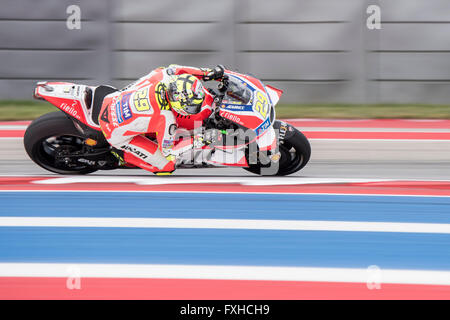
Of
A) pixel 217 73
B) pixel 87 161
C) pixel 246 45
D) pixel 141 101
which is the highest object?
pixel 246 45

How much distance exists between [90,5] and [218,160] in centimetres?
605

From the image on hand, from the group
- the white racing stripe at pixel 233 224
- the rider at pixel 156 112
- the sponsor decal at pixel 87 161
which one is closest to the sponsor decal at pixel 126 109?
the rider at pixel 156 112

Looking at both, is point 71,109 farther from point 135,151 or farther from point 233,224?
point 233,224

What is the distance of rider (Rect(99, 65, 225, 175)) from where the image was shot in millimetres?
5164

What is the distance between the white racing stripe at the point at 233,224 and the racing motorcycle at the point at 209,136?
2.53 feet

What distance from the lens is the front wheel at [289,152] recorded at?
565 cm

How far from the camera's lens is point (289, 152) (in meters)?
5.82

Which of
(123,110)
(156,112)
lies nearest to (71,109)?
(123,110)

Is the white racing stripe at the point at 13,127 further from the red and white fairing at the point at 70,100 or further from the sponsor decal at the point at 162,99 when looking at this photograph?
the sponsor decal at the point at 162,99

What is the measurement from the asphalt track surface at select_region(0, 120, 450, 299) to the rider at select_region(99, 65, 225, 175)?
1.37 feet

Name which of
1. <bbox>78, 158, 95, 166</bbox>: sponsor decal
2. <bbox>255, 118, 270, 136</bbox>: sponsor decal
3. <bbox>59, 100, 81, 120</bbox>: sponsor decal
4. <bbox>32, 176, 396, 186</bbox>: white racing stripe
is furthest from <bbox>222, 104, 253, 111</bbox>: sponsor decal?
<bbox>78, 158, 95, 166</bbox>: sponsor decal

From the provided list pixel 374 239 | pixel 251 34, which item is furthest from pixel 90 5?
pixel 374 239

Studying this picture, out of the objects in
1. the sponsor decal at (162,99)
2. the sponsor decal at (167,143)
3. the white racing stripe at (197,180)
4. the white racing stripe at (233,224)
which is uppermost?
the sponsor decal at (162,99)

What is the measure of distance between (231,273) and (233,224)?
2.85 feet
